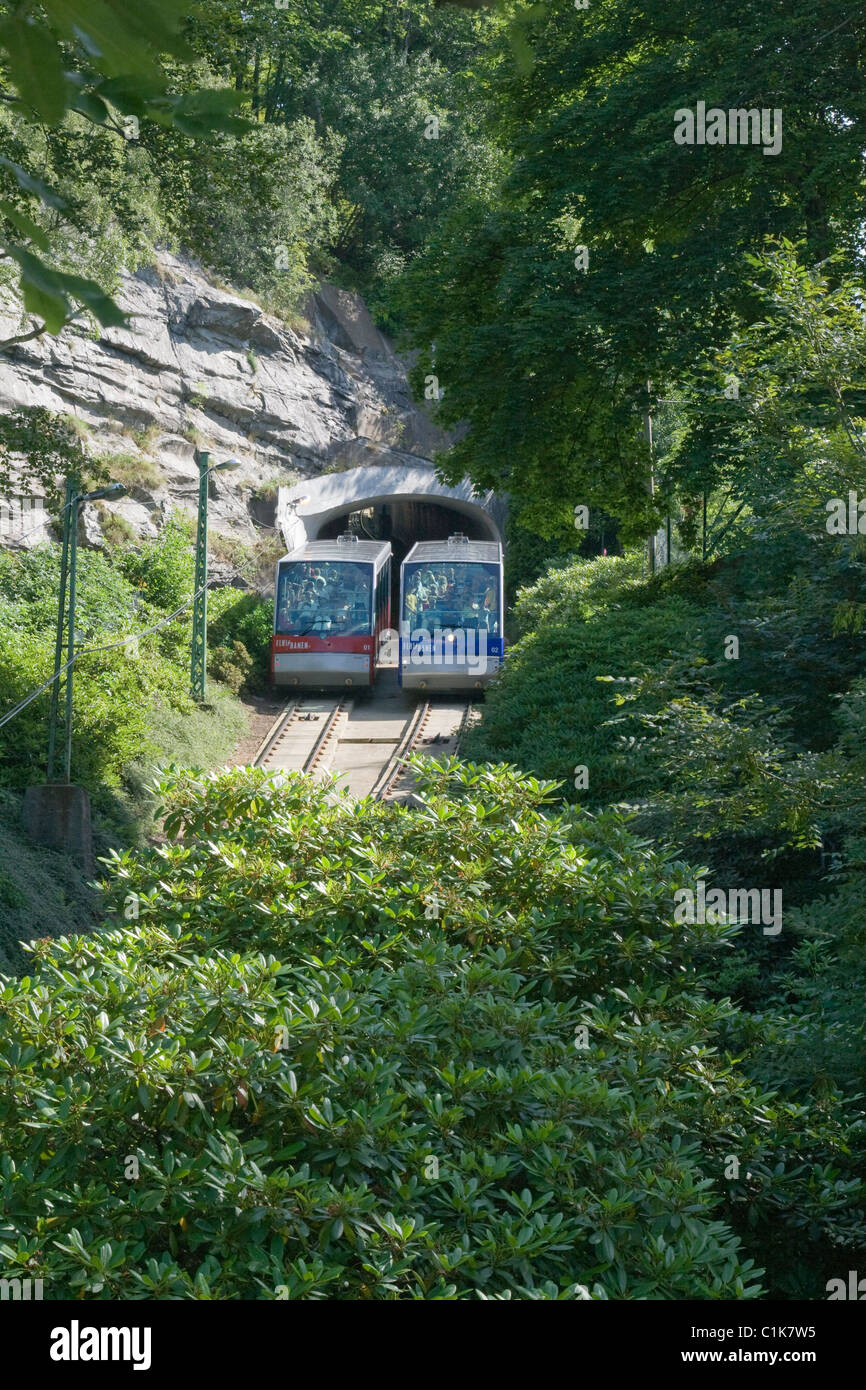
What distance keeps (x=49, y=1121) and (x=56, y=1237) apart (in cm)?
47

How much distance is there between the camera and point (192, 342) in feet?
126

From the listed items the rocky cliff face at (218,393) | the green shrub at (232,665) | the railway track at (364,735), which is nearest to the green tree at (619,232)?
the railway track at (364,735)

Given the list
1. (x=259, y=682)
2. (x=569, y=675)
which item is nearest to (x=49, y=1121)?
(x=569, y=675)

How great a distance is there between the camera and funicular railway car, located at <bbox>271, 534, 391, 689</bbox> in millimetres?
27562

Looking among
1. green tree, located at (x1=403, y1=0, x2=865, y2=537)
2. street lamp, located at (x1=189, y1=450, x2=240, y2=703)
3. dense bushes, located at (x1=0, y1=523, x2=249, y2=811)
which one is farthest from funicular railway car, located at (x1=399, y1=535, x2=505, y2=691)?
green tree, located at (x1=403, y1=0, x2=865, y2=537)

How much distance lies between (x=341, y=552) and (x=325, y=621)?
1881 millimetres

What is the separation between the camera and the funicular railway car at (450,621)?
26.9 meters

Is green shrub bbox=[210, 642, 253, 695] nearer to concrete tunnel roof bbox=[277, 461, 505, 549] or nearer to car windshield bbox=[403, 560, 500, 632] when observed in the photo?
car windshield bbox=[403, 560, 500, 632]

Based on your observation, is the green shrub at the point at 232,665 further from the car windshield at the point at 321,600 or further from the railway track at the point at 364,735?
the car windshield at the point at 321,600

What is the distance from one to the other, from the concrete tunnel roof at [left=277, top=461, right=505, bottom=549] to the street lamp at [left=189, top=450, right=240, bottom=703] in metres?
12.2

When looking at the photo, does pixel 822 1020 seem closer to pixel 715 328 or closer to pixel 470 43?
pixel 715 328

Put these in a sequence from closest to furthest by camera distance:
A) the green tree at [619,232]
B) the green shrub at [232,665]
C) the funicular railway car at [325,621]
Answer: the green tree at [619,232], the funicular railway car at [325,621], the green shrub at [232,665]

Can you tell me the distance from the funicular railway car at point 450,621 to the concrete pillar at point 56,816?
10.5m

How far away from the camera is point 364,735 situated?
25438 millimetres
